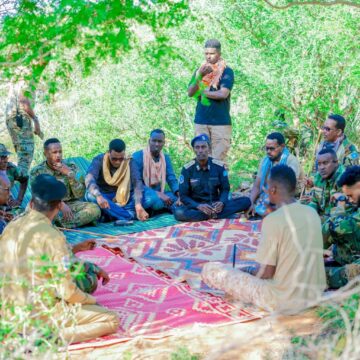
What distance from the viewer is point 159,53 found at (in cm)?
446

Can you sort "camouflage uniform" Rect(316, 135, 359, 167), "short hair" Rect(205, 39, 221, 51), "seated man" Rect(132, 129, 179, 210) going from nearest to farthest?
1. "camouflage uniform" Rect(316, 135, 359, 167)
2. "seated man" Rect(132, 129, 179, 210)
3. "short hair" Rect(205, 39, 221, 51)

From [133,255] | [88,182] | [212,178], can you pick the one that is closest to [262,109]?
[212,178]

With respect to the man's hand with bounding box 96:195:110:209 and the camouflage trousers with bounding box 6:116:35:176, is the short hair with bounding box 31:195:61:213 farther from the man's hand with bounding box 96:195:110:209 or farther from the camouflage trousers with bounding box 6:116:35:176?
the camouflage trousers with bounding box 6:116:35:176

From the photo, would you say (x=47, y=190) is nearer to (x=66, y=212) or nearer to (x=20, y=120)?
(x=66, y=212)

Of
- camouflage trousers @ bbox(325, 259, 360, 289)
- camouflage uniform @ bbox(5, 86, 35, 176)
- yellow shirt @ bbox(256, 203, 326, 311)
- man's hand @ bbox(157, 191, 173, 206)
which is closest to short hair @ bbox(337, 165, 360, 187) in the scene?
camouflage trousers @ bbox(325, 259, 360, 289)

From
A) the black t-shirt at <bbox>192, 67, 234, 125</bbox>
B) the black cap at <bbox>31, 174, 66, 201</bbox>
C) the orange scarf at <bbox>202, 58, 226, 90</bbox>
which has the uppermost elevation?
the orange scarf at <bbox>202, 58, 226, 90</bbox>

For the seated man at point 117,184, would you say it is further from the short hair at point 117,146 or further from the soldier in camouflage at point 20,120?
the soldier in camouflage at point 20,120

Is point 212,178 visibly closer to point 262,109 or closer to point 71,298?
point 262,109

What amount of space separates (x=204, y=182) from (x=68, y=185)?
5.56 ft

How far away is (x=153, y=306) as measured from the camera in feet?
17.9

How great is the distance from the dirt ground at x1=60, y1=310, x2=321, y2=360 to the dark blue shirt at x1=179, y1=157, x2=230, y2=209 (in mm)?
3571

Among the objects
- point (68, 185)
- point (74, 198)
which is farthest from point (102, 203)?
point (68, 185)

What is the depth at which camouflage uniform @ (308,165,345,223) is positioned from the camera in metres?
6.97

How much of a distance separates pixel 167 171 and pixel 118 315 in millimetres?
4132
